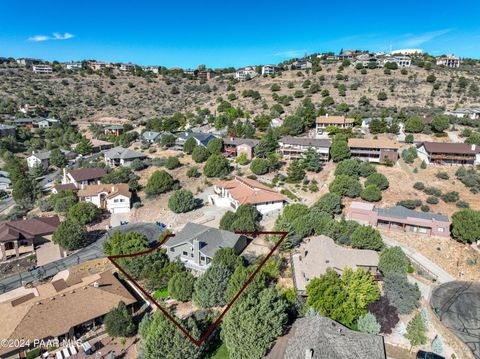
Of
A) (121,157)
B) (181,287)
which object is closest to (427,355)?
(181,287)

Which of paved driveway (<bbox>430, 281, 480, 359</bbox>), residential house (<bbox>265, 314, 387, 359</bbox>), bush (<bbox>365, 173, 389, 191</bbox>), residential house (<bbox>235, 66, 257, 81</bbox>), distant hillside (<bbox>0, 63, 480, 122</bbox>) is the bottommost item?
paved driveway (<bbox>430, 281, 480, 359</bbox>)

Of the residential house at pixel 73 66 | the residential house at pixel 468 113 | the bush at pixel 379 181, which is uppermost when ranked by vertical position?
the residential house at pixel 73 66

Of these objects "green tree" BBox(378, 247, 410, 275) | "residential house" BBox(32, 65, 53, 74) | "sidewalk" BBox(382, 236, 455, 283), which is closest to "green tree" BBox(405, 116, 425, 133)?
"sidewalk" BBox(382, 236, 455, 283)

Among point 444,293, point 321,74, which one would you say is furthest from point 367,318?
point 321,74

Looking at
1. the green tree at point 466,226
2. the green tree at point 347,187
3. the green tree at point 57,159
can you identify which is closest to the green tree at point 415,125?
the green tree at point 347,187

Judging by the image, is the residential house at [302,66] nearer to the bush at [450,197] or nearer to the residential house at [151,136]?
the residential house at [151,136]

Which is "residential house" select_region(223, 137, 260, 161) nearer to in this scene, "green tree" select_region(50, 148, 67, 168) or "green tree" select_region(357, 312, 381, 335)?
"green tree" select_region(50, 148, 67, 168)

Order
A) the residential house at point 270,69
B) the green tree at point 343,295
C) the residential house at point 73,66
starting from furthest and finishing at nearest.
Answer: the residential house at point 73,66
the residential house at point 270,69
the green tree at point 343,295
